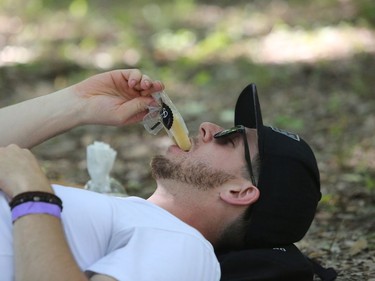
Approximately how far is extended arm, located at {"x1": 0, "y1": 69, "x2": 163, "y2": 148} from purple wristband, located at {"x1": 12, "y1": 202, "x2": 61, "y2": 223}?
34.1 inches

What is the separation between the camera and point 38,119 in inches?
134

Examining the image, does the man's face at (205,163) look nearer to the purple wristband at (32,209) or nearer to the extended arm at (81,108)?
the extended arm at (81,108)

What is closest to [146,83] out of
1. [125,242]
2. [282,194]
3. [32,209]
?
[282,194]

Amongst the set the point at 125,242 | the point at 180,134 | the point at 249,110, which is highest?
the point at 249,110

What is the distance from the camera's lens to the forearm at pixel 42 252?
2389 mm

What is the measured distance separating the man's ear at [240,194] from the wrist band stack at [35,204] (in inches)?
29.2

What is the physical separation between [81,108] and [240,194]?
90cm

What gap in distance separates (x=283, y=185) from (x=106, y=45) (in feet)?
20.6

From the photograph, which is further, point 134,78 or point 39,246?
point 134,78

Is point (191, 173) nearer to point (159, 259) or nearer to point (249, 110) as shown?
point (249, 110)

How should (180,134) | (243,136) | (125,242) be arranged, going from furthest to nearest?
(180,134), (243,136), (125,242)

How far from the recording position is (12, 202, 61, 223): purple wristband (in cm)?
253

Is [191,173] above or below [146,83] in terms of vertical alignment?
below

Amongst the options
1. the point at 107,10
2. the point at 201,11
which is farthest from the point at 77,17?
the point at 201,11
